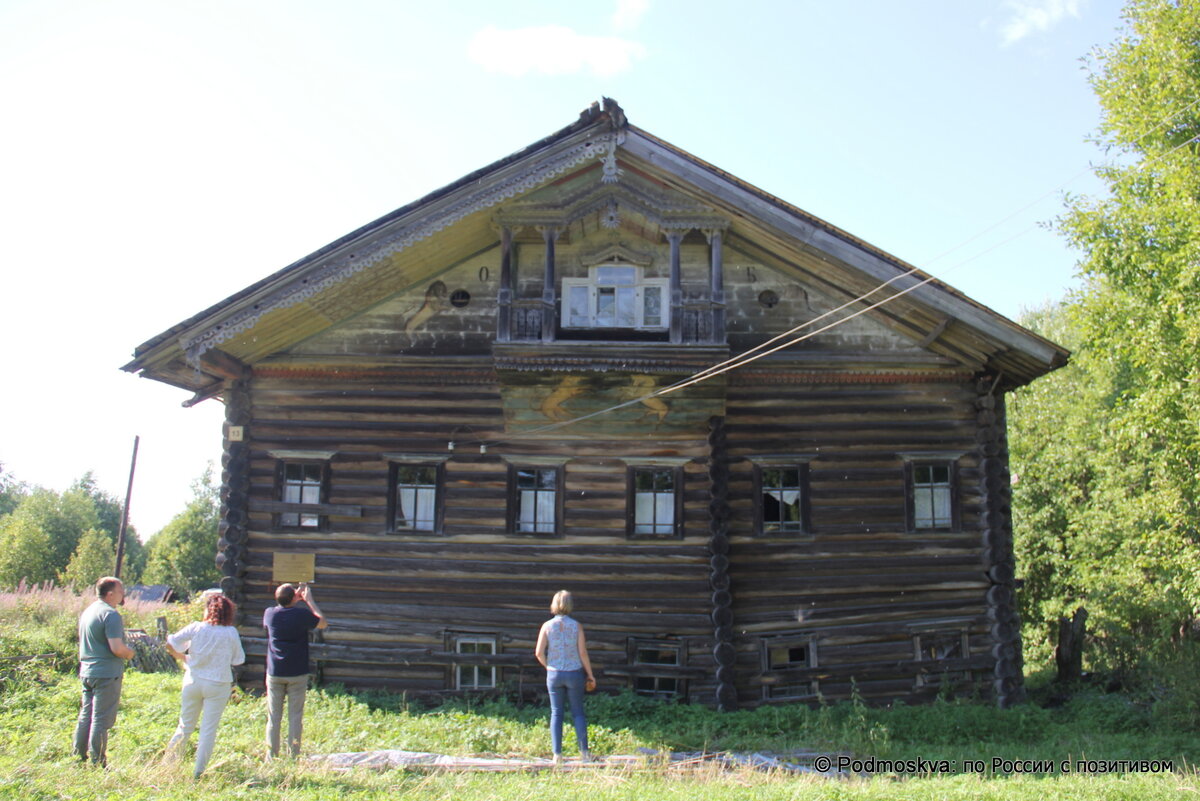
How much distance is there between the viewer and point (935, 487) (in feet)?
48.0

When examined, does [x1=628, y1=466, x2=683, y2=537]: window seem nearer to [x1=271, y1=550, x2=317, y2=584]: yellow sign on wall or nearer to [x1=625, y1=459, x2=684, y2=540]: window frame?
[x1=625, y1=459, x2=684, y2=540]: window frame

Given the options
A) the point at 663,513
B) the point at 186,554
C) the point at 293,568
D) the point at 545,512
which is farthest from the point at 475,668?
the point at 186,554

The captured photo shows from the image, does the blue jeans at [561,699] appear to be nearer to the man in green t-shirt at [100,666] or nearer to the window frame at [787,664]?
the man in green t-shirt at [100,666]

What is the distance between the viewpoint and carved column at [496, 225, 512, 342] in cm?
1360

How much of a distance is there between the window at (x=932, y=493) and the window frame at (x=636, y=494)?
3753 millimetres

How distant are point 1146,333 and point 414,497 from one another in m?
13.3

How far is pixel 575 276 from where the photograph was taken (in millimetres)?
14898

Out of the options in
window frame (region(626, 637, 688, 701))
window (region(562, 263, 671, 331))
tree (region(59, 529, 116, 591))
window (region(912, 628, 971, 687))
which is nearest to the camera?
window frame (region(626, 637, 688, 701))

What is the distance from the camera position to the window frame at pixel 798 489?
14.3 m

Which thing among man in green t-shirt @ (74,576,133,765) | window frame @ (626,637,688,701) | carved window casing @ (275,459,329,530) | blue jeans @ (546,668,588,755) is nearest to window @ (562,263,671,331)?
carved window casing @ (275,459,329,530)

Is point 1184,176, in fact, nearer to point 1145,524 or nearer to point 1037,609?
point 1145,524

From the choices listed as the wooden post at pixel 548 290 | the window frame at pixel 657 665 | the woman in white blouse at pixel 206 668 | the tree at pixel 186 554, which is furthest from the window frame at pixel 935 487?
the tree at pixel 186 554

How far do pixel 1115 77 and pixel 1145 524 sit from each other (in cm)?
976

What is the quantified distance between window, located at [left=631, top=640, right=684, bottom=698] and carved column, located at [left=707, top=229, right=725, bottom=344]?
485cm
